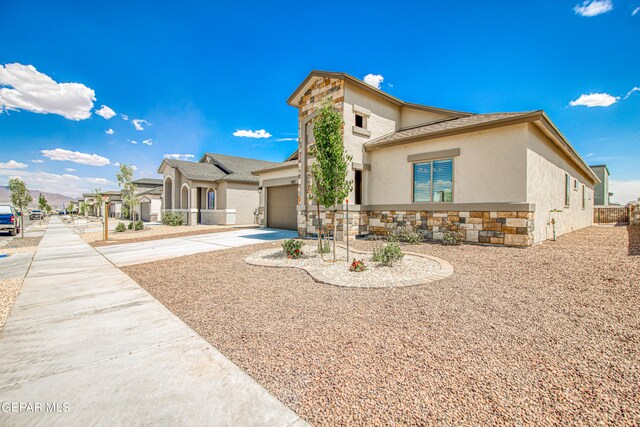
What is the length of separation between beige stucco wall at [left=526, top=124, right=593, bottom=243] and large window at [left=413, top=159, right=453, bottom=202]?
2308 mm

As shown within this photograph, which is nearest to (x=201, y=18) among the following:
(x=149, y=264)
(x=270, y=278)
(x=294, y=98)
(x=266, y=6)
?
(x=266, y=6)

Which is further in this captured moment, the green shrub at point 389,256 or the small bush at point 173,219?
the small bush at point 173,219

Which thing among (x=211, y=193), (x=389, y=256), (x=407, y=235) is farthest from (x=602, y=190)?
(x=211, y=193)

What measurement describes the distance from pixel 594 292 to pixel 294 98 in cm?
1235

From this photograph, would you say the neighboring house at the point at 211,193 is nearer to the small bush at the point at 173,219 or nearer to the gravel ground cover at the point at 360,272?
the small bush at the point at 173,219

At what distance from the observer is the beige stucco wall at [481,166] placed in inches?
332

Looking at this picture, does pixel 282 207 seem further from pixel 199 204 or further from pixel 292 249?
pixel 199 204

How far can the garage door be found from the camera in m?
15.8

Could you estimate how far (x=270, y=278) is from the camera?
5.55 metres

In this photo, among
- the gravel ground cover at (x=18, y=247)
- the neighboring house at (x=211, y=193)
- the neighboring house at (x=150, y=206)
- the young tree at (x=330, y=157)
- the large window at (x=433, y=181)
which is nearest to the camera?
the young tree at (x=330, y=157)

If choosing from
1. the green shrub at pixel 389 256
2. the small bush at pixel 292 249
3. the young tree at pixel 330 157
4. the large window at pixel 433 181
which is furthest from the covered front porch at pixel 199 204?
the green shrub at pixel 389 256

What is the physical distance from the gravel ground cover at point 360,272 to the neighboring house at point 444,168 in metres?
3.48

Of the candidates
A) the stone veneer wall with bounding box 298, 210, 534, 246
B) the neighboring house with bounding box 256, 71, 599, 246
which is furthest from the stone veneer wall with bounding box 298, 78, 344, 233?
the stone veneer wall with bounding box 298, 210, 534, 246

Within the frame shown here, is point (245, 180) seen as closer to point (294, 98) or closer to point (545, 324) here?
point (294, 98)
